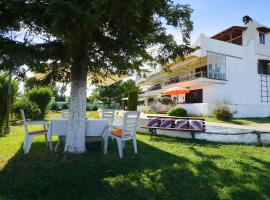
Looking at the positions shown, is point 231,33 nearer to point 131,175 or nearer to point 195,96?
point 195,96

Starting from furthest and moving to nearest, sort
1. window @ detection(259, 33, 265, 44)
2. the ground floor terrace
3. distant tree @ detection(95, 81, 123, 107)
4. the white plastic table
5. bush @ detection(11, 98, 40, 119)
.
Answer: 1. distant tree @ detection(95, 81, 123, 107)
2. window @ detection(259, 33, 265, 44)
3. the ground floor terrace
4. bush @ detection(11, 98, 40, 119)
5. the white plastic table

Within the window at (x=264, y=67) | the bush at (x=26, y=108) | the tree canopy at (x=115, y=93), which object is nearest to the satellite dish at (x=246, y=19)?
the window at (x=264, y=67)

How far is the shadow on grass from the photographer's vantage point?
4.35 meters

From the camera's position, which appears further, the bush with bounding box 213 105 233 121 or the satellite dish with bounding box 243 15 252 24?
the satellite dish with bounding box 243 15 252 24

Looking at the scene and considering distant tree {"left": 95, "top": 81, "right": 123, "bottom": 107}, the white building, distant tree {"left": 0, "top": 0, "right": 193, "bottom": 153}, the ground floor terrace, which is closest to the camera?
distant tree {"left": 0, "top": 0, "right": 193, "bottom": 153}

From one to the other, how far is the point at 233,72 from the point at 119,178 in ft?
84.1

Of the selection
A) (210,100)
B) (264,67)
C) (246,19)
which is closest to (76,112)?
(210,100)

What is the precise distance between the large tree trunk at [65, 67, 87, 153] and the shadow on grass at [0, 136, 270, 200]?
13.6 inches

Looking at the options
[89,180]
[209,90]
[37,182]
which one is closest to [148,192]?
[89,180]

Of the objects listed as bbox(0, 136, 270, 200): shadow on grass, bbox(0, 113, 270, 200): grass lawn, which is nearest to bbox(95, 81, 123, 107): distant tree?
bbox(0, 113, 270, 200): grass lawn

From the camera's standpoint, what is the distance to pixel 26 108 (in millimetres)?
17938

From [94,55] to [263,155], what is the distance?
20.1ft

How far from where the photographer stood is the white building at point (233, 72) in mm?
25391

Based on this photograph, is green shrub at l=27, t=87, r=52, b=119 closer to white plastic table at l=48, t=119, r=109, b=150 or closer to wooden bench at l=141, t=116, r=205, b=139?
wooden bench at l=141, t=116, r=205, b=139
